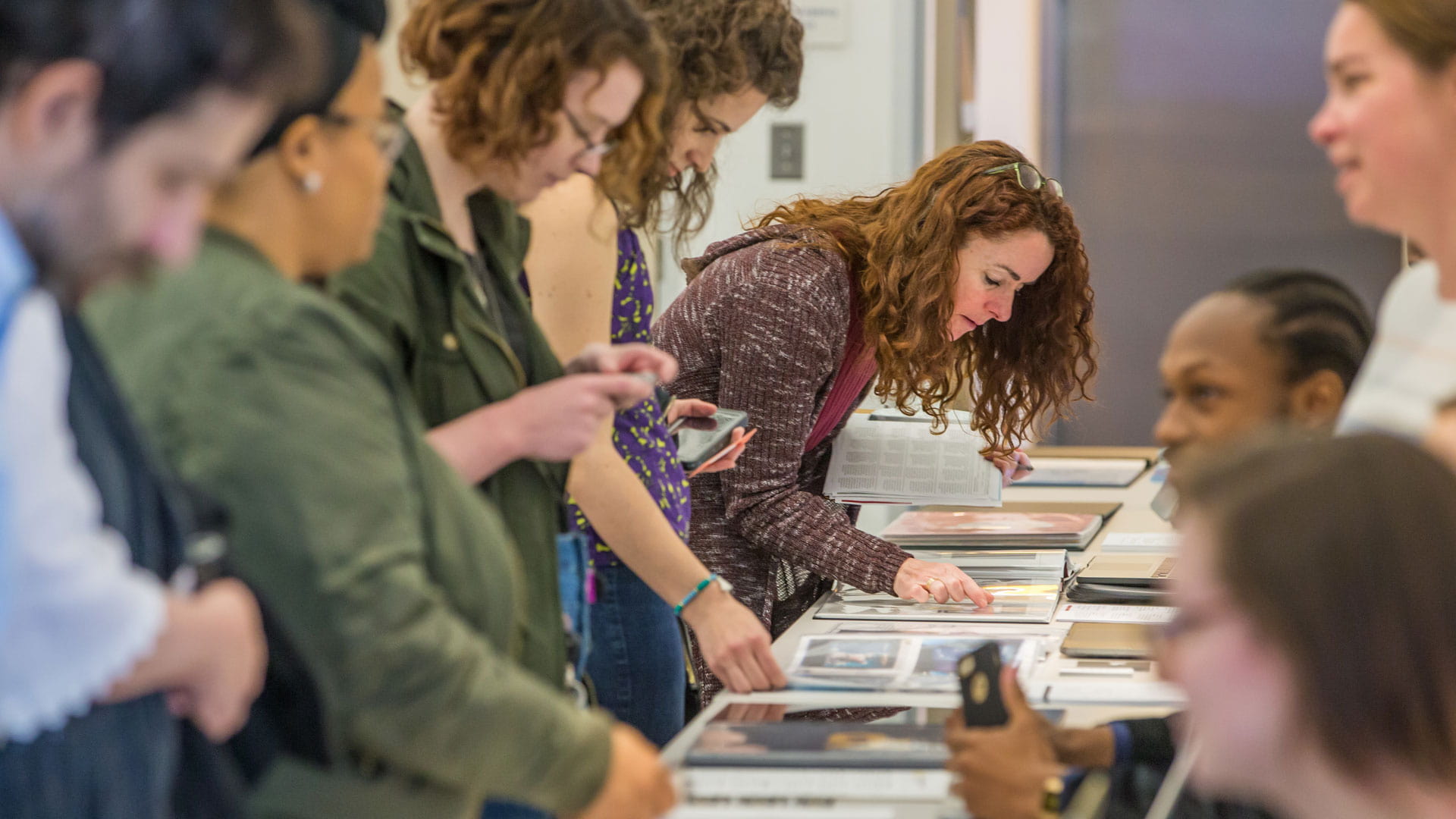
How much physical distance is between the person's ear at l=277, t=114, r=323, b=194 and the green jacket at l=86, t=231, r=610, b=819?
7 cm

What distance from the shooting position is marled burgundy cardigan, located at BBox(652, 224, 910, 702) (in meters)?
2.15

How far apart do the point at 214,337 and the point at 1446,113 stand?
Result: 34.1 inches

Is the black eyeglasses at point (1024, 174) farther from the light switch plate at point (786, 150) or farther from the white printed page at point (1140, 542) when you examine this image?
the light switch plate at point (786, 150)

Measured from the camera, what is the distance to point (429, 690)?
97 cm

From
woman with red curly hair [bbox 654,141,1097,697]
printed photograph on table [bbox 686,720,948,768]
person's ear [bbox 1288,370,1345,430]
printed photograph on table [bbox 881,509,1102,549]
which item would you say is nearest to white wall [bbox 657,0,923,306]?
printed photograph on table [bbox 881,509,1102,549]

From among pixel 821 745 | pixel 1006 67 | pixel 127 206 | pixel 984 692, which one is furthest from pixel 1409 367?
pixel 1006 67

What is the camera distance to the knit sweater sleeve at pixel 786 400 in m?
2.15

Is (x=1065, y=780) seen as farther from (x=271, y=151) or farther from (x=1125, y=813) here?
(x=271, y=151)

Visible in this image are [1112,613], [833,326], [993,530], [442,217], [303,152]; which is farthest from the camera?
[993,530]

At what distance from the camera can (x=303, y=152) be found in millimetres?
1041

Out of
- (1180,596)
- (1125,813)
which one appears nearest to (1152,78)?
(1125,813)

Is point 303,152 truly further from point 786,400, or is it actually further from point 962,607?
point 962,607

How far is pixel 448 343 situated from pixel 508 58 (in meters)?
0.25

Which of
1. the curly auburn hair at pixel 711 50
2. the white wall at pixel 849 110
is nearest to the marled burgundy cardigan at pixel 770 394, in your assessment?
the curly auburn hair at pixel 711 50
